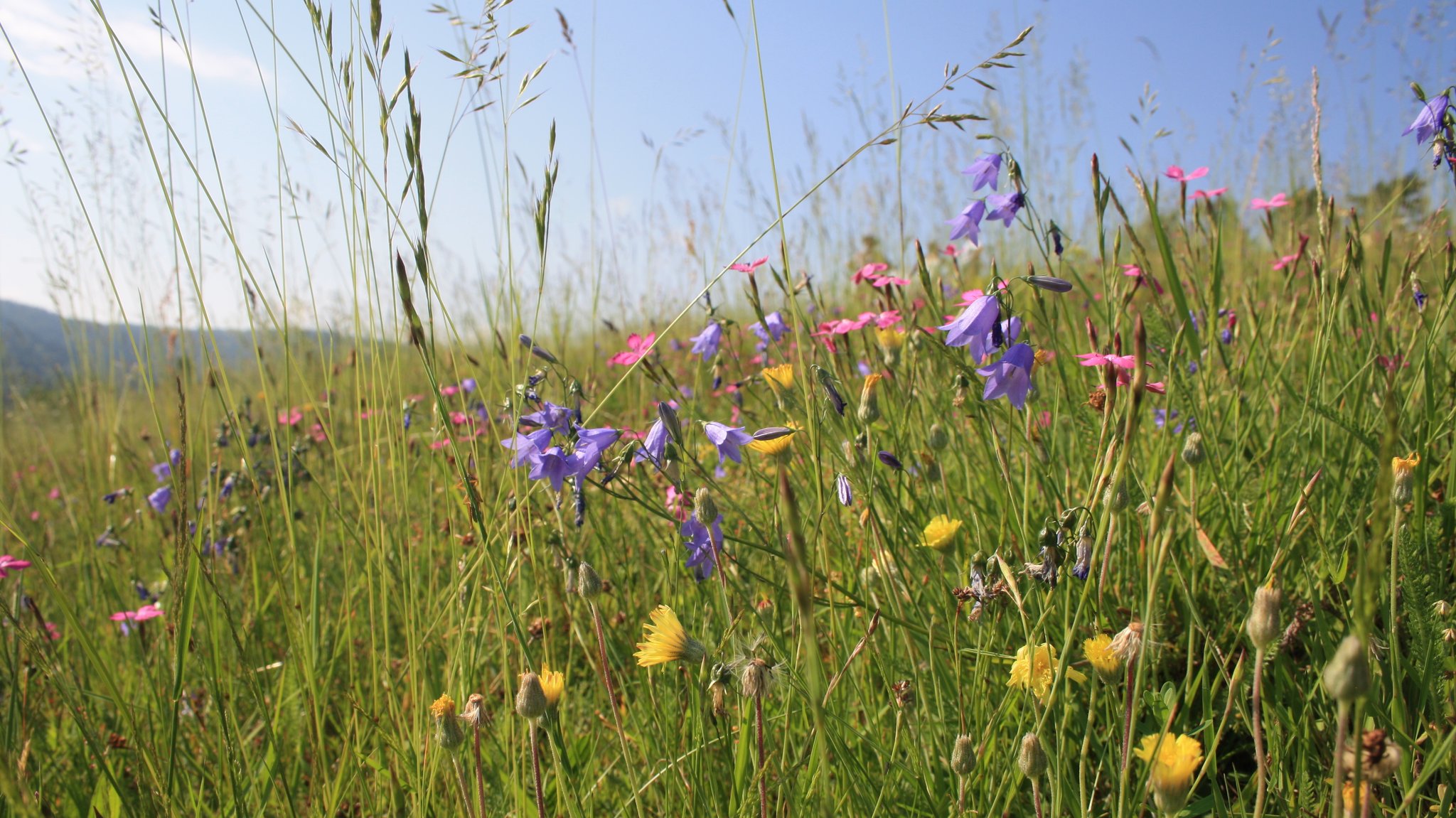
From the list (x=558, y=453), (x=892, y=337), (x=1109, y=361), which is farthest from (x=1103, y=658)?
(x=892, y=337)

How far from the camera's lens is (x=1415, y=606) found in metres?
0.92

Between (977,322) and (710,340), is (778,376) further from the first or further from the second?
(710,340)

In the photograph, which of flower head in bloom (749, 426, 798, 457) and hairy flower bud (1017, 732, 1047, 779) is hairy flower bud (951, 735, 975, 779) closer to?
hairy flower bud (1017, 732, 1047, 779)

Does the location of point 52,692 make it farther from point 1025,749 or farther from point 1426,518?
point 1426,518

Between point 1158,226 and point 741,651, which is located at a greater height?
point 1158,226

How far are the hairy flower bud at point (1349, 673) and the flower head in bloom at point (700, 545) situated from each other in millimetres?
675

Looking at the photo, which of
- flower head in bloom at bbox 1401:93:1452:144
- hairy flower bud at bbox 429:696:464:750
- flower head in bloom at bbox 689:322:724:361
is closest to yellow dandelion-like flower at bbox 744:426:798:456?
hairy flower bud at bbox 429:696:464:750

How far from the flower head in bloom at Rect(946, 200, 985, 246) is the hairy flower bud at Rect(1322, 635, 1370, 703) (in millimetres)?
1190

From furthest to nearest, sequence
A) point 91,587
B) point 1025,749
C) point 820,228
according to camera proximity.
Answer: point 820,228 < point 91,587 < point 1025,749

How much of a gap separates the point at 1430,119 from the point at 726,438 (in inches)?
56.5

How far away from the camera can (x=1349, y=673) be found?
458 mm

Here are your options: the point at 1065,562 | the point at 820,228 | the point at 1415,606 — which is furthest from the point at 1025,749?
the point at 820,228

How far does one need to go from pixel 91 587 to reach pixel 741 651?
6.65 feet

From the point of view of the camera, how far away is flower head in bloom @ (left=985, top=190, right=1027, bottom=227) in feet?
4.75
